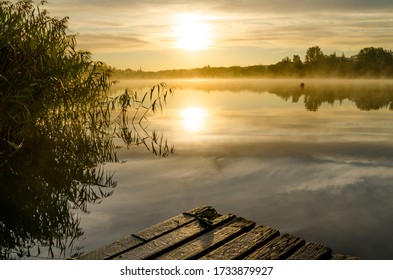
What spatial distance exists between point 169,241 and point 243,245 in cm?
51

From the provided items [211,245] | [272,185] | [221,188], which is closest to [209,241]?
[211,245]

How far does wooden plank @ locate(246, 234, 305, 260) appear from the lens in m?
2.70

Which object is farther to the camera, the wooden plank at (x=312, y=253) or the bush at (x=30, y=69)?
the bush at (x=30, y=69)

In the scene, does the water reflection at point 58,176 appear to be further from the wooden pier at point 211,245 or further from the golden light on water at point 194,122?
the golden light on water at point 194,122

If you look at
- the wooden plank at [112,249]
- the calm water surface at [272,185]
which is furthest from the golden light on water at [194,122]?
the wooden plank at [112,249]

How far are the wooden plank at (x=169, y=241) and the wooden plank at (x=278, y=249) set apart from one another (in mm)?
457

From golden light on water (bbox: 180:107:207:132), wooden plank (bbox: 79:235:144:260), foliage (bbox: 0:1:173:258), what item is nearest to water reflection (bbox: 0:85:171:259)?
foliage (bbox: 0:1:173:258)

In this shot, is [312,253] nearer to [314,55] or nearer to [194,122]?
[194,122]

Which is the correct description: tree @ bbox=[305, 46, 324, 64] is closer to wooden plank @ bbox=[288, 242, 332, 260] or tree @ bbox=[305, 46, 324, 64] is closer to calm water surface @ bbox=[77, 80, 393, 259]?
calm water surface @ bbox=[77, 80, 393, 259]

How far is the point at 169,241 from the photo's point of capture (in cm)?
284

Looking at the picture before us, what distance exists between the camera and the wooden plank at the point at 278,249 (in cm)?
270

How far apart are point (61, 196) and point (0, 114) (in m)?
1.60

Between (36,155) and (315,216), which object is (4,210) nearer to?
(36,155)

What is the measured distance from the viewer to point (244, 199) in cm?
451
